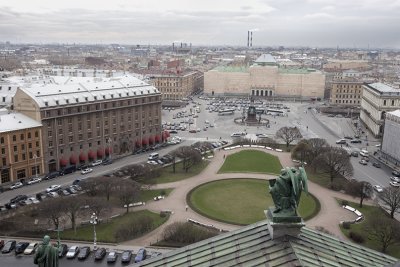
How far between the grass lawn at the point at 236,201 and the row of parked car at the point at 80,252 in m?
14.2

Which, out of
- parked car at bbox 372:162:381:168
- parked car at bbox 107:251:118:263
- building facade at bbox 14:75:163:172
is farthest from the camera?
parked car at bbox 372:162:381:168

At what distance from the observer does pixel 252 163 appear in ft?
283

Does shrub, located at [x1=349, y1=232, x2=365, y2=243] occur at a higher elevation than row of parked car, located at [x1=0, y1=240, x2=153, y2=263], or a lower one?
higher

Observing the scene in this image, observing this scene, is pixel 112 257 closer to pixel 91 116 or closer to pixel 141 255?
pixel 141 255

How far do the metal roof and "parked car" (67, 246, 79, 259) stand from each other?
3400 cm

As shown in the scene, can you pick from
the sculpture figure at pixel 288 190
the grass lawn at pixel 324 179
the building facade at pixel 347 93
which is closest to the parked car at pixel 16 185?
the grass lawn at pixel 324 179

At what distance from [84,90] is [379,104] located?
79.1 m

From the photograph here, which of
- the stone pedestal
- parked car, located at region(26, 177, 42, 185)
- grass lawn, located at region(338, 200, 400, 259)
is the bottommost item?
parked car, located at region(26, 177, 42, 185)

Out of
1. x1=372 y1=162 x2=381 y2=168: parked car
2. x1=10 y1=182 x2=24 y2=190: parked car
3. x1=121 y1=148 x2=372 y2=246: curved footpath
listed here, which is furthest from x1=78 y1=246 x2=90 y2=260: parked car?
x1=372 y1=162 x2=381 y2=168: parked car

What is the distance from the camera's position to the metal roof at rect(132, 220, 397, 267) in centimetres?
1473

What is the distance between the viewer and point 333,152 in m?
77.7

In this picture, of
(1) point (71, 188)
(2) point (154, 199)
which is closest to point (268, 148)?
(2) point (154, 199)

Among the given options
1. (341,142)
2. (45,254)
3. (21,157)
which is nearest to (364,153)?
(341,142)

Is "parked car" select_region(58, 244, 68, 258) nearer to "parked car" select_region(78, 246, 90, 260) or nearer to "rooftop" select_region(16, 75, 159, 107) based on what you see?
"parked car" select_region(78, 246, 90, 260)
